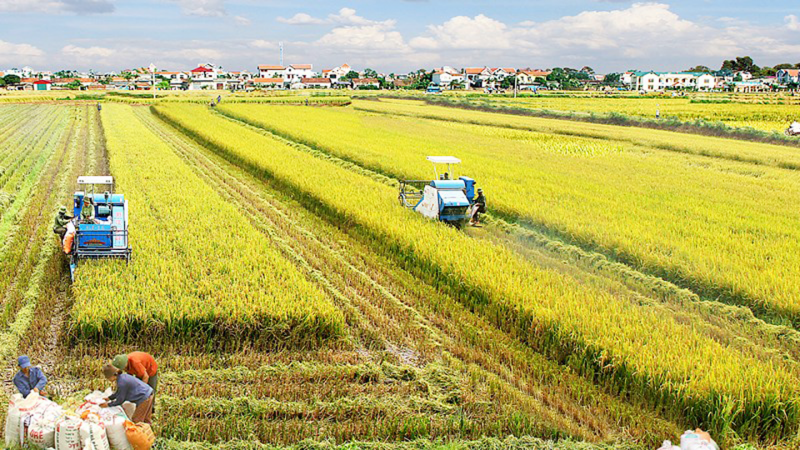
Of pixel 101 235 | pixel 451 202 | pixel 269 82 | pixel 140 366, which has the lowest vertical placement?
pixel 140 366

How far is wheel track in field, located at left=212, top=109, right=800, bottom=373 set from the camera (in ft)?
24.7

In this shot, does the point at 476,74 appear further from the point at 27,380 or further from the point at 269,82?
the point at 27,380

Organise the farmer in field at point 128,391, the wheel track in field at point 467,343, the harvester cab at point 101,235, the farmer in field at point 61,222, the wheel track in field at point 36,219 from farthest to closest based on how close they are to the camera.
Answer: the farmer in field at point 61,222, the harvester cab at point 101,235, the wheel track in field at point 36,219, the wheel track in field at point 467,343, the farmer in field at point 128,391

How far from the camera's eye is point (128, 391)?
17.1 feet

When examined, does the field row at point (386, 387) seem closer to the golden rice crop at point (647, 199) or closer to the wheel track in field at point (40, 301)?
the wheel track in field at point (40, 301)

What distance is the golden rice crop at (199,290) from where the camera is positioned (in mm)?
7340

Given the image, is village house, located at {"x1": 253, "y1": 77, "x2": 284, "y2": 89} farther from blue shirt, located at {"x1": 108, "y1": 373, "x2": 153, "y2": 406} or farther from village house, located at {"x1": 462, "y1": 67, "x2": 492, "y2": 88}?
blue shirt, located at {"x1": 108, "y1": 373, "x2": 153, "y2": 406}

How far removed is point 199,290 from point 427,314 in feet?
9.97

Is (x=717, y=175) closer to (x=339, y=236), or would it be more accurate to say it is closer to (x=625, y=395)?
(x=339, y=236)

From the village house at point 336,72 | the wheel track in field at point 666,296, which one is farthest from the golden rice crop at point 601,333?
the village house at point 336,72

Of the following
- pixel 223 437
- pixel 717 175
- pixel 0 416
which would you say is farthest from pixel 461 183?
pixel 717 175

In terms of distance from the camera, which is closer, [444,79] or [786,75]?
[786,75]

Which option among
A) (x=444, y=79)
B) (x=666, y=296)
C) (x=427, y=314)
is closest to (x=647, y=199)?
(x=666, y=296)

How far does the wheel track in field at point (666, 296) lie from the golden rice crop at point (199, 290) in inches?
167
